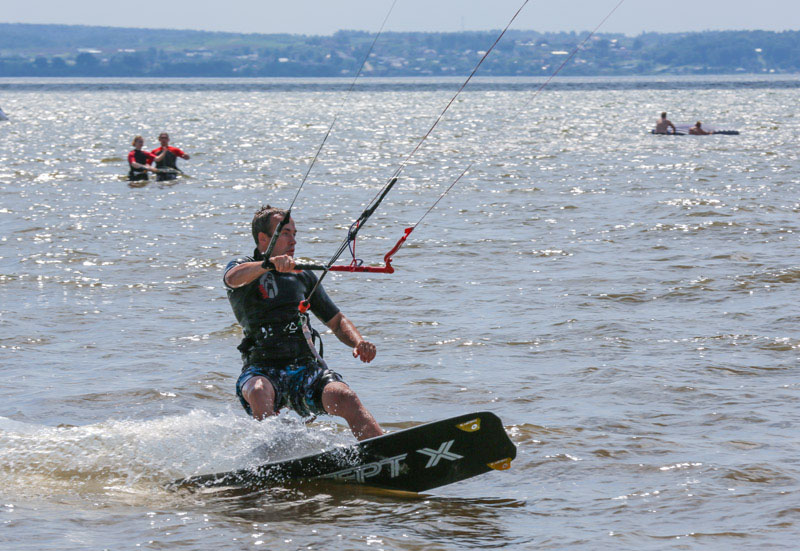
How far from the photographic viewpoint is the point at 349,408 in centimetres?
686

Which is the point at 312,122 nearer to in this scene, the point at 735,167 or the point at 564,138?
the point at 564,138

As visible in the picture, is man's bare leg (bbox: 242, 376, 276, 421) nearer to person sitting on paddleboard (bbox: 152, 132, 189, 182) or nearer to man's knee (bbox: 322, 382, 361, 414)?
man's knee (bbox: 322, 382, 361, 414)

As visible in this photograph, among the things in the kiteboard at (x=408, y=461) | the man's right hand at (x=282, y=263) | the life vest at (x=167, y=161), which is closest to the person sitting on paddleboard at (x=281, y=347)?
the kiteboard at (x=408, y=461)

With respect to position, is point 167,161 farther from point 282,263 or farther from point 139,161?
point 282,263

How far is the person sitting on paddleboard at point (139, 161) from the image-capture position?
29172mm

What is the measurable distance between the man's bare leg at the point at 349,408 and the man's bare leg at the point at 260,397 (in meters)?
0.34

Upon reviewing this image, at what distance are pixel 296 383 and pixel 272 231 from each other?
1010 mm

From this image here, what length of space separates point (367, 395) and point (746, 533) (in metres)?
4.06

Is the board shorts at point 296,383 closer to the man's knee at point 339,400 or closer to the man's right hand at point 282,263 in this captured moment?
the man's knee at point 339,400

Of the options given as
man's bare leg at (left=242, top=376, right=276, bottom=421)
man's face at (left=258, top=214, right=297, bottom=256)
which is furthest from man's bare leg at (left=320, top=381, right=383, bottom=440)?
man's face at (left=258, top=214, right=297, bottom=256)

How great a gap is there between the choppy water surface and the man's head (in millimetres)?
1162

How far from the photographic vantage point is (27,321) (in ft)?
40.3

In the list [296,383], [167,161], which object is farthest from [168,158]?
[296,383]

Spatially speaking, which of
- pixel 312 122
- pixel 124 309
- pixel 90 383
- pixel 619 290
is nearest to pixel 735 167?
pixel 619 290
